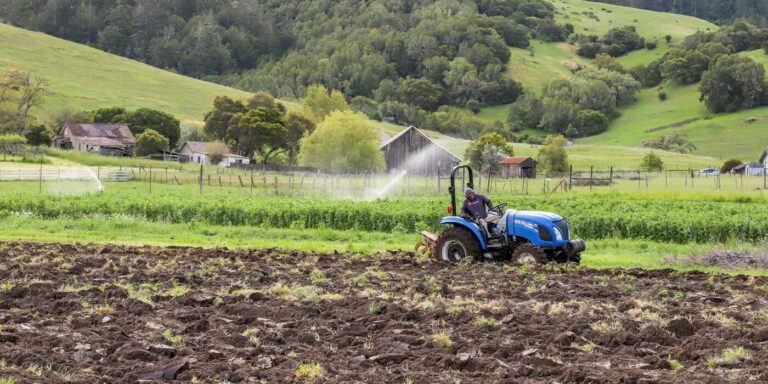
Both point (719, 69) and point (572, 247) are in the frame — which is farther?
point (719, 69)

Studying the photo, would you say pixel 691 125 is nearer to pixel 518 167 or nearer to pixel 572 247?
pixel 518 167

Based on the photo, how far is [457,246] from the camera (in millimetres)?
21578

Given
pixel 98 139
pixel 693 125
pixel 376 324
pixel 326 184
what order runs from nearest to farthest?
1. pixel 376 324
2. pixel 326 184
3. pixel 98 139
4. pixel 693 125

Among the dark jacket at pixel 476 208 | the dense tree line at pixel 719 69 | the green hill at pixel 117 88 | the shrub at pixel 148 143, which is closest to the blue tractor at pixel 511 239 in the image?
the dark jacket at pixel 476 208

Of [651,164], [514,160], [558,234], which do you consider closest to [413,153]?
[514,160]

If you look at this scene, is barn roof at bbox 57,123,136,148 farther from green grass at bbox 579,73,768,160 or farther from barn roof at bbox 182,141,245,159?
green grass at bbox 579,73,768,160

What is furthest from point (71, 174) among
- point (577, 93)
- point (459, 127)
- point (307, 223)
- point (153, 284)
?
point (577, 93)

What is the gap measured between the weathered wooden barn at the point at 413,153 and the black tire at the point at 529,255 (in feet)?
212

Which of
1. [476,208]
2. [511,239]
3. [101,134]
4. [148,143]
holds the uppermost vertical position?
[101,134]

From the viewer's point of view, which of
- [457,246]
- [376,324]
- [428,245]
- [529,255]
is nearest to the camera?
[376,324]

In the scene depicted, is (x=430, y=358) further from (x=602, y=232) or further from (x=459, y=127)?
(x=459, y=127)

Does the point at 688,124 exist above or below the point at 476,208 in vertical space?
above

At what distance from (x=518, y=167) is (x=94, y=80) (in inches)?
3404

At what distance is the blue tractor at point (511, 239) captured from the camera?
2048 centimetres
